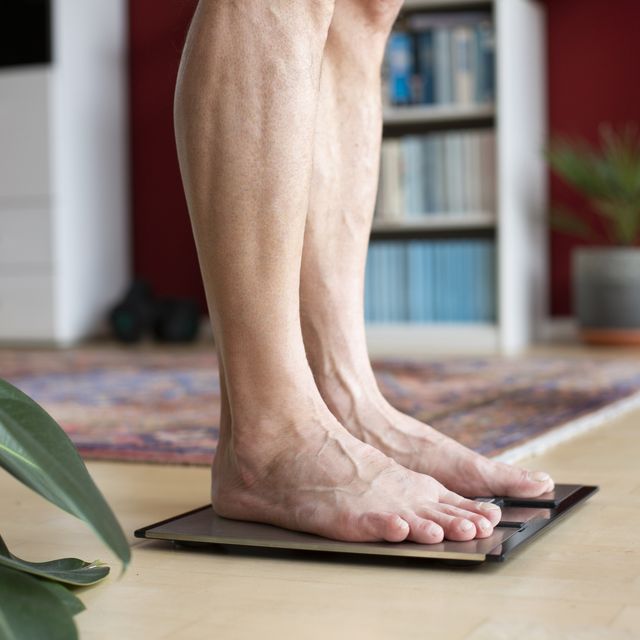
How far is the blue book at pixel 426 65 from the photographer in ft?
12.4

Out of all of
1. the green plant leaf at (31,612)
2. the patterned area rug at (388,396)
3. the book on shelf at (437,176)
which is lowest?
the patterned area rug at (388,396)

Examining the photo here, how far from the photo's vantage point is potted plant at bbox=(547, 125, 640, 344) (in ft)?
11.8

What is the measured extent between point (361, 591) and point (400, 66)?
320 centimetres

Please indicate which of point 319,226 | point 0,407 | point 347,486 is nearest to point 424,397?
point 319,226

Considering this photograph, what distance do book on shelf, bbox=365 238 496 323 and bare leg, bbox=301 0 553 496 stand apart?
8.72ft

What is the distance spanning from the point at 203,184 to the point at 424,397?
129cm

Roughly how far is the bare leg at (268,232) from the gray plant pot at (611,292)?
110 inches

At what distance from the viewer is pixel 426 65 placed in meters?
3.81

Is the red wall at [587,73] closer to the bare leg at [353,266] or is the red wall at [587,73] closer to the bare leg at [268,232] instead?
the bare leg at [353,266]

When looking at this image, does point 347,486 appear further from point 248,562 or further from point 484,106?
point 484,106

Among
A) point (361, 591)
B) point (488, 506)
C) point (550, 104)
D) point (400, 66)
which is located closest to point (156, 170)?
point (400, 66)

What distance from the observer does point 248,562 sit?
883mm

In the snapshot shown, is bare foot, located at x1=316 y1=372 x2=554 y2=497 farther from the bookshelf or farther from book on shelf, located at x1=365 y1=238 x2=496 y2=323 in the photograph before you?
book on shelf, located at x1=365 y1=238 x2=496 y2=323

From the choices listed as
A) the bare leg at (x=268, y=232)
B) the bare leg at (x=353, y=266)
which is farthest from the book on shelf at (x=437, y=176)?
the bare leg at (x=268, y=232)
